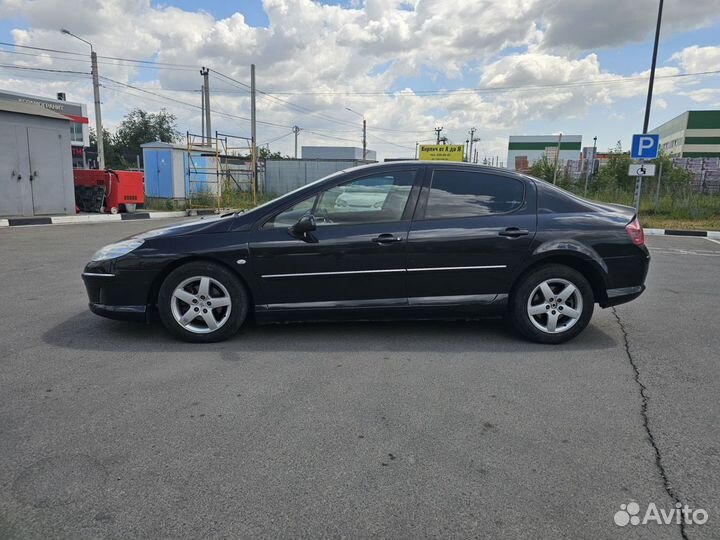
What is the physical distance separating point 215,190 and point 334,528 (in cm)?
2187

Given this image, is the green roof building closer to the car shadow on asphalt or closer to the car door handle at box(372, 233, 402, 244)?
the car shadow on asphalt

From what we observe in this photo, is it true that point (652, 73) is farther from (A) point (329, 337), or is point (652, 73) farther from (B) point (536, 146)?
(B) point (536, 146)

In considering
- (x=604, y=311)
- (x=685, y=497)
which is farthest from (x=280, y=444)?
(x=604, y=311)

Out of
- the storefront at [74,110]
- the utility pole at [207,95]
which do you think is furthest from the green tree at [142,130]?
the utility pole at [207,95]

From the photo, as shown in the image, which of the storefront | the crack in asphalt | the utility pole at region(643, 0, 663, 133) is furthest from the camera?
the storefront

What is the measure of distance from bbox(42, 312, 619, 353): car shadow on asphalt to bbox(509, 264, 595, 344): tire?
0.40 feet

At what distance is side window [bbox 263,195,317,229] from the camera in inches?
173

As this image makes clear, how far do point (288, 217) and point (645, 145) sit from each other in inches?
548

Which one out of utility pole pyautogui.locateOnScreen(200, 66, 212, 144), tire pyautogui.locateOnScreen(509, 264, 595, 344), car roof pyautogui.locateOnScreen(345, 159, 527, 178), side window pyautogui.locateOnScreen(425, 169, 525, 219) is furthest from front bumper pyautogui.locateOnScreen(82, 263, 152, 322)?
utility pole pyautogui.locateOnScreen(200, 66, 212, 144)

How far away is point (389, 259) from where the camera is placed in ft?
Result: 14.3

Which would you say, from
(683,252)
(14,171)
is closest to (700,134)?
(683,252)

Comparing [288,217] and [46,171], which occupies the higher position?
[46,171]

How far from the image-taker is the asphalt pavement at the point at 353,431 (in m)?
2.24
